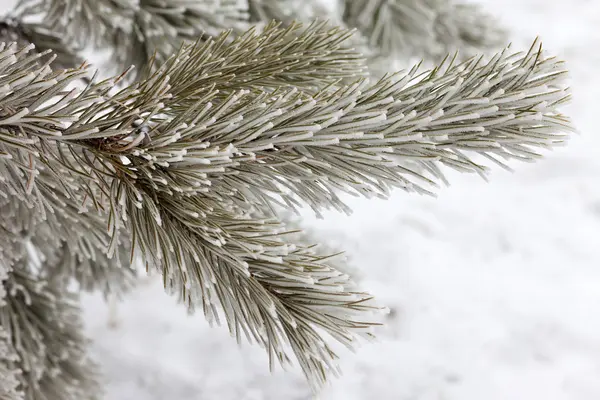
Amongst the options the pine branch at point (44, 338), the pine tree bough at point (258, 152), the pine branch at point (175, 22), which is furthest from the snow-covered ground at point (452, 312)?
the pine tree bough at point (258, 152)

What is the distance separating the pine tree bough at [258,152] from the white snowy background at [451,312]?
0.79 metres

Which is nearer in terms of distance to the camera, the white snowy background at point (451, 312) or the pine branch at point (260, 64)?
the pine branch at point (260, 64)

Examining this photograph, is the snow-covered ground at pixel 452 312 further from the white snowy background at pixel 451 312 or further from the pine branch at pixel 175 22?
the pine branch at pixel 175 22

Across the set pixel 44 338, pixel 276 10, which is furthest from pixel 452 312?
pixel 44 338

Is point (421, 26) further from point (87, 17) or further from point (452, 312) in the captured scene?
point (452, 312)

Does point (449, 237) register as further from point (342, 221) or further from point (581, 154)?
point (581, 154)

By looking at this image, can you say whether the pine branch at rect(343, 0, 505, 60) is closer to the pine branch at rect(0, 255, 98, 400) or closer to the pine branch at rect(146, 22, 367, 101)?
the pine branch at rect(146, 22, 367, 101)

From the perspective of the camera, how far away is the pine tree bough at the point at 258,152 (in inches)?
14.5

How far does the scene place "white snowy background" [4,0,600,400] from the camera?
1.41 metres

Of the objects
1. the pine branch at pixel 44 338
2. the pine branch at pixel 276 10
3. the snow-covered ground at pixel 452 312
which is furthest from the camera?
the snow-covered ground at pixel 452 312

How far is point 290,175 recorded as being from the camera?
39 cm

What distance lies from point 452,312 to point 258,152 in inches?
51.8

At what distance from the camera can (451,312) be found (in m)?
1.58

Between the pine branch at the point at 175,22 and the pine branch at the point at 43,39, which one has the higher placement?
the pine branch at the point at 175,22
